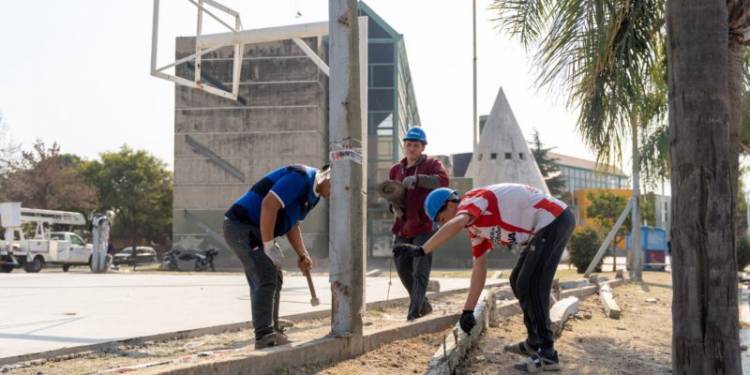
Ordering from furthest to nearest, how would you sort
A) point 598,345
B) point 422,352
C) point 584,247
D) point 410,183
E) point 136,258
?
point 136,258, point 584,247, point 410,183, point 598,345, point 422,352

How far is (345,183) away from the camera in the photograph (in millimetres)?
5191

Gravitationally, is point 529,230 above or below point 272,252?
above

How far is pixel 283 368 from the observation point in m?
4.48

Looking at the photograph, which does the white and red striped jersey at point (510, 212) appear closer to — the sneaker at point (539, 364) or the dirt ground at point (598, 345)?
the sneaker at point (539, 364)

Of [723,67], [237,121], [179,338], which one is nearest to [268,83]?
[237,121]

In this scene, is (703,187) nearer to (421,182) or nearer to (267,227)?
(267,227)

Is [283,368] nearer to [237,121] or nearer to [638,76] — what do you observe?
[638,76]

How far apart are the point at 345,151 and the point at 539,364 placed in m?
1.96

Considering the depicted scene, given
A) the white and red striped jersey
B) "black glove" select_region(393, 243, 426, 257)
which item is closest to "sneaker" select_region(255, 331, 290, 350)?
"black glove" select_region(393, 243, 426, 257)

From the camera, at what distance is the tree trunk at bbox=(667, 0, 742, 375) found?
3359 mm

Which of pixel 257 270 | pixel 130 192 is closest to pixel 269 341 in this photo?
pixel 257 270

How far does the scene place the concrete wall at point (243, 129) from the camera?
124 feet

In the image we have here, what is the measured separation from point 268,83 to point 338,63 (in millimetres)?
33571

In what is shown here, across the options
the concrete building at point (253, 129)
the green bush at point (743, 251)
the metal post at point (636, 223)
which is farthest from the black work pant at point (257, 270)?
the concrete building at point (253, 129)
